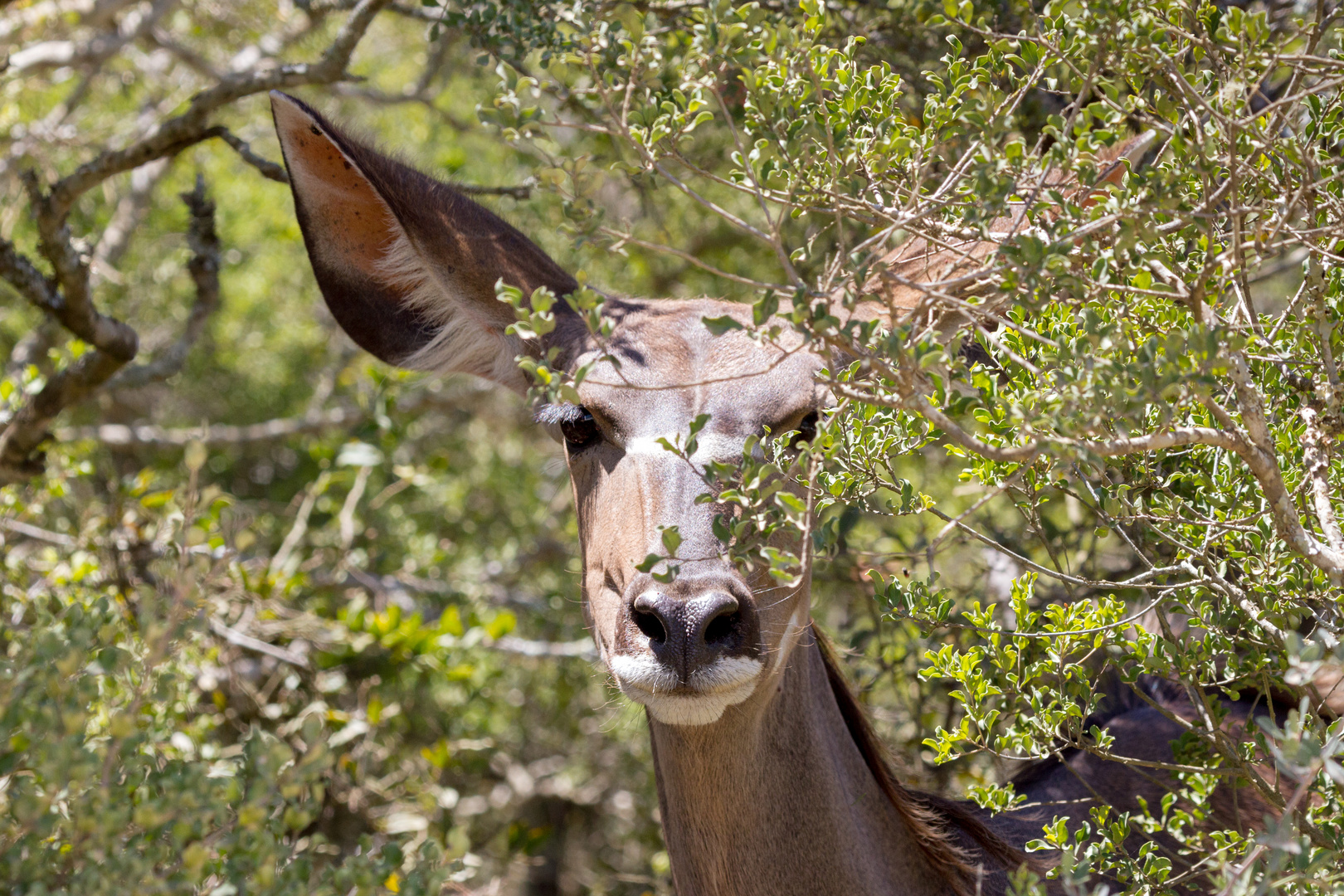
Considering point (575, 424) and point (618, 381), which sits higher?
point (618, 381)

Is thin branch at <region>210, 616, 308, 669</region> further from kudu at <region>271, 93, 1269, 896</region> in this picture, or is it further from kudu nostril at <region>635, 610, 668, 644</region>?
kudu nostril at <region>635, 610, 668, 644</region>

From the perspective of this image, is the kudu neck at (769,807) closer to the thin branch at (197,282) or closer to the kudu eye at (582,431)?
the kudu eye at (582,431)

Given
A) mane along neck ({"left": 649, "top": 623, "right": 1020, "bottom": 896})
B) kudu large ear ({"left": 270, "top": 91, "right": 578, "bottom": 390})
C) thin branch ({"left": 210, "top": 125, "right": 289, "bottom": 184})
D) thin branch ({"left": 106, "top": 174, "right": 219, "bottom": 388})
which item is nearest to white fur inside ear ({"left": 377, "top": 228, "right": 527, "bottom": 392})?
kudu large ear ({"left": 270, "top": 91, "right": 578, "bottom": 390})

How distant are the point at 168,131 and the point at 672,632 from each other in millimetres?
3025

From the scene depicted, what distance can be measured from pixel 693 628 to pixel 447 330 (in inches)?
69.8

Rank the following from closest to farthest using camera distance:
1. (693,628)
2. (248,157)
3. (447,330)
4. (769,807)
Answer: (693,628) → (769,807) → (447,330) → (248,157)

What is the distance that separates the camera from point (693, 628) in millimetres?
2645

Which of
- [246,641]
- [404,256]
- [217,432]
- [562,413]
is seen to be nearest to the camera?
[562,413]

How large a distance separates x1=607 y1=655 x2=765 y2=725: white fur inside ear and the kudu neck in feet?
0.99

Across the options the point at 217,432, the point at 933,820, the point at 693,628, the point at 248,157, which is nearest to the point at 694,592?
the point at 693,628

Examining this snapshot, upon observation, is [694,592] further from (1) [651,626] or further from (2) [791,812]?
(2) [791,812]

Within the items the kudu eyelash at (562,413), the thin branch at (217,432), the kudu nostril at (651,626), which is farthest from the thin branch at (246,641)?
the kudu nostril at (651,626)

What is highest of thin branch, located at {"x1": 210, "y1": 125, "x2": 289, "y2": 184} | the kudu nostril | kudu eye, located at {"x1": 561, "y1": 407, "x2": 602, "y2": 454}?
thin branch, located at {"x1": 210, "y1": 125, "x2": 289, "y2": 184}

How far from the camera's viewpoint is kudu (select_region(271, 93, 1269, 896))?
9.09 ft
